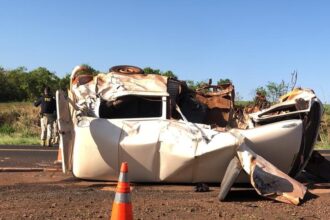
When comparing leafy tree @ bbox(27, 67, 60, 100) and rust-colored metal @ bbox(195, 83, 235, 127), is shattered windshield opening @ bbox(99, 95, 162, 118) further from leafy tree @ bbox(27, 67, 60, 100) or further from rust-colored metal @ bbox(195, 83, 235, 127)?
leafy tree @ bbox(27, 67, 60, 100)

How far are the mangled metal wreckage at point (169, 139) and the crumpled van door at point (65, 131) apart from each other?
1 cm

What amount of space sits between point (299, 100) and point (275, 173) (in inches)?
57.7

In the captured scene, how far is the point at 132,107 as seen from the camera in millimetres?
7863

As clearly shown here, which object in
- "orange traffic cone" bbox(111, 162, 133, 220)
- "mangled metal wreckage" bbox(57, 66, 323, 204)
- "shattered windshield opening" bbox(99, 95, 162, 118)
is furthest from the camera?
"shattered windshield opening" bbox(99, 95, 162, 118)

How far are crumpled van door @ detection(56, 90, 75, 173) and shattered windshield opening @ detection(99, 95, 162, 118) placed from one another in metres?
0.59

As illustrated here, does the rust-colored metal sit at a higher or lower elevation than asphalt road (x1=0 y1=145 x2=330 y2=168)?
higher

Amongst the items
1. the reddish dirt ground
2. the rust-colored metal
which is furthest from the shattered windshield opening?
the reddish dirt ground

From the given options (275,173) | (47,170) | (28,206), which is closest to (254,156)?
(275,173)

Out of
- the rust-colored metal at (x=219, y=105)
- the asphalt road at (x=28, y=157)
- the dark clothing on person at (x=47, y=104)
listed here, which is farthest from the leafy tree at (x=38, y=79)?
the rust-colored metal at (x=219, y=105)

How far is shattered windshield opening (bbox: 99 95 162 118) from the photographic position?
25.4 feet

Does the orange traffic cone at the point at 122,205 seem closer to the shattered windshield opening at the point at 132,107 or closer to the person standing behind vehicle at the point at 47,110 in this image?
the shattered windshield opening at the point at 132,107

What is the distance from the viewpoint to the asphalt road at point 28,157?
10.2 metres

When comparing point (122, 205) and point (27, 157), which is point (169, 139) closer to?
point (122, 205)

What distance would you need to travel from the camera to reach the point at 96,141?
7.22 meters
